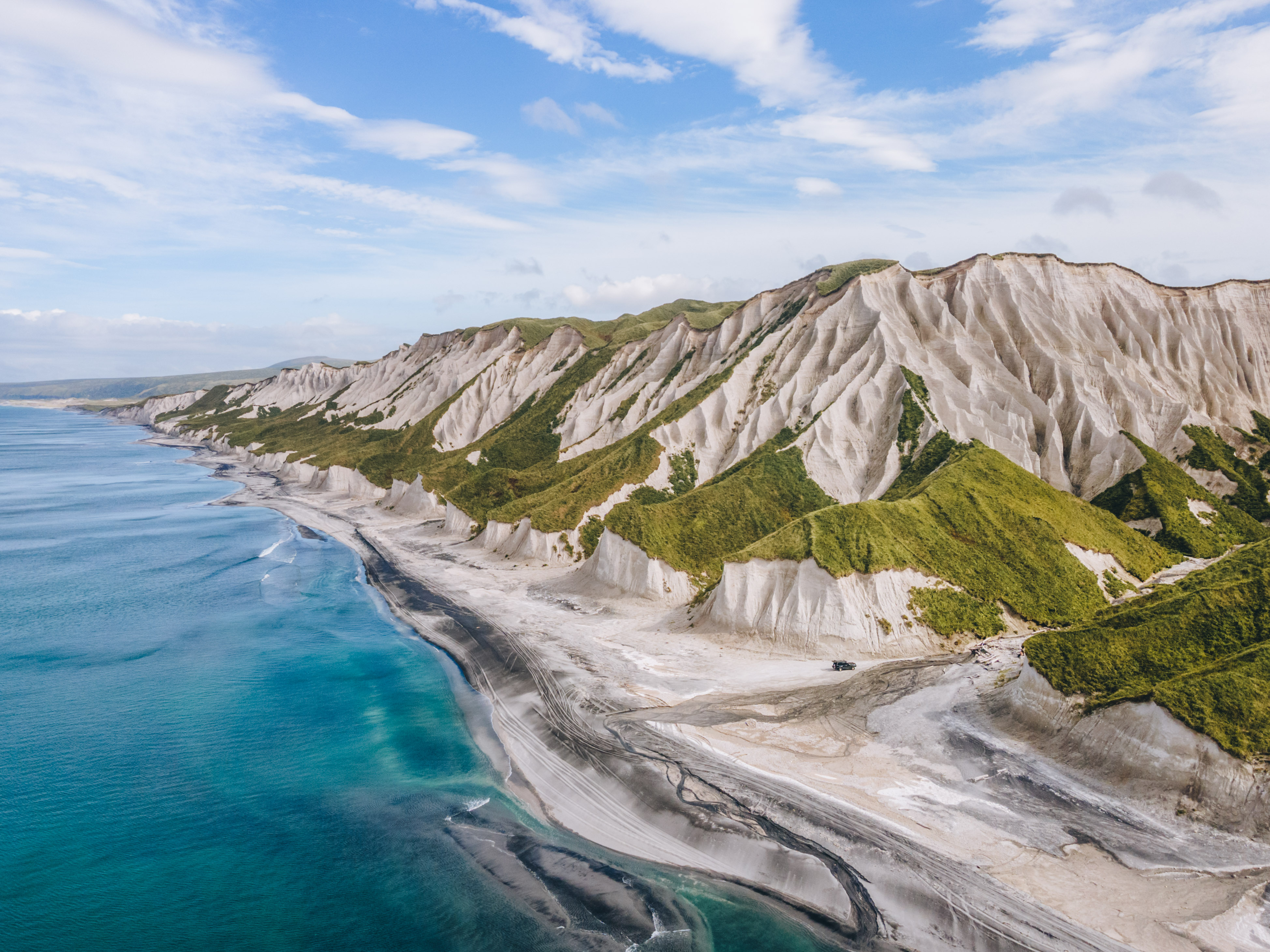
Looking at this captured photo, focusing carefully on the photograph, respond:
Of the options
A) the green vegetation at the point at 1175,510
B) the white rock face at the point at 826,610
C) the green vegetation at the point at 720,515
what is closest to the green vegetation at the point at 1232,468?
the green vegetation at the point at 1175,510

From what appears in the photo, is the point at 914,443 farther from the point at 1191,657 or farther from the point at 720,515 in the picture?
the point at 1191,657

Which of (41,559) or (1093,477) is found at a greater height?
(1093,477)

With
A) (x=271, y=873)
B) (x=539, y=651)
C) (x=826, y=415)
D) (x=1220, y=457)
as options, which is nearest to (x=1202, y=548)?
(x=1220, y=457)

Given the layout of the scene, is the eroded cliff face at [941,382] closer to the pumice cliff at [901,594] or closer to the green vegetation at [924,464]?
the pumice cliff at [901,594]

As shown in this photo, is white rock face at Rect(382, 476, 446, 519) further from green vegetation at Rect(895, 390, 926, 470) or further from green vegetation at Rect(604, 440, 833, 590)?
green vegetation at Rect(895, 390, 926, 470)

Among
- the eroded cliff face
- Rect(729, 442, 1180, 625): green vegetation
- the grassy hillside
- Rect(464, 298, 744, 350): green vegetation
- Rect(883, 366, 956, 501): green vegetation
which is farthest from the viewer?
Rect(464, 298, 744, 350): green vegetation

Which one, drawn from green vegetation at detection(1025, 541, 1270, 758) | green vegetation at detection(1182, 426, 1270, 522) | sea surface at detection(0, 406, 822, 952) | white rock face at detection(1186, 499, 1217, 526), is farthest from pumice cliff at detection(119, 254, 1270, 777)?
sea surface at detection(0, 406, 822, 952)

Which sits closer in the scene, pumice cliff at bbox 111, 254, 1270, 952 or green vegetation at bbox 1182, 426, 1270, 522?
pumice cliff at bbox 111, 254, 1270, 952

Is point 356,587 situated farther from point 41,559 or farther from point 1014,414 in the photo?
point 1014,414
